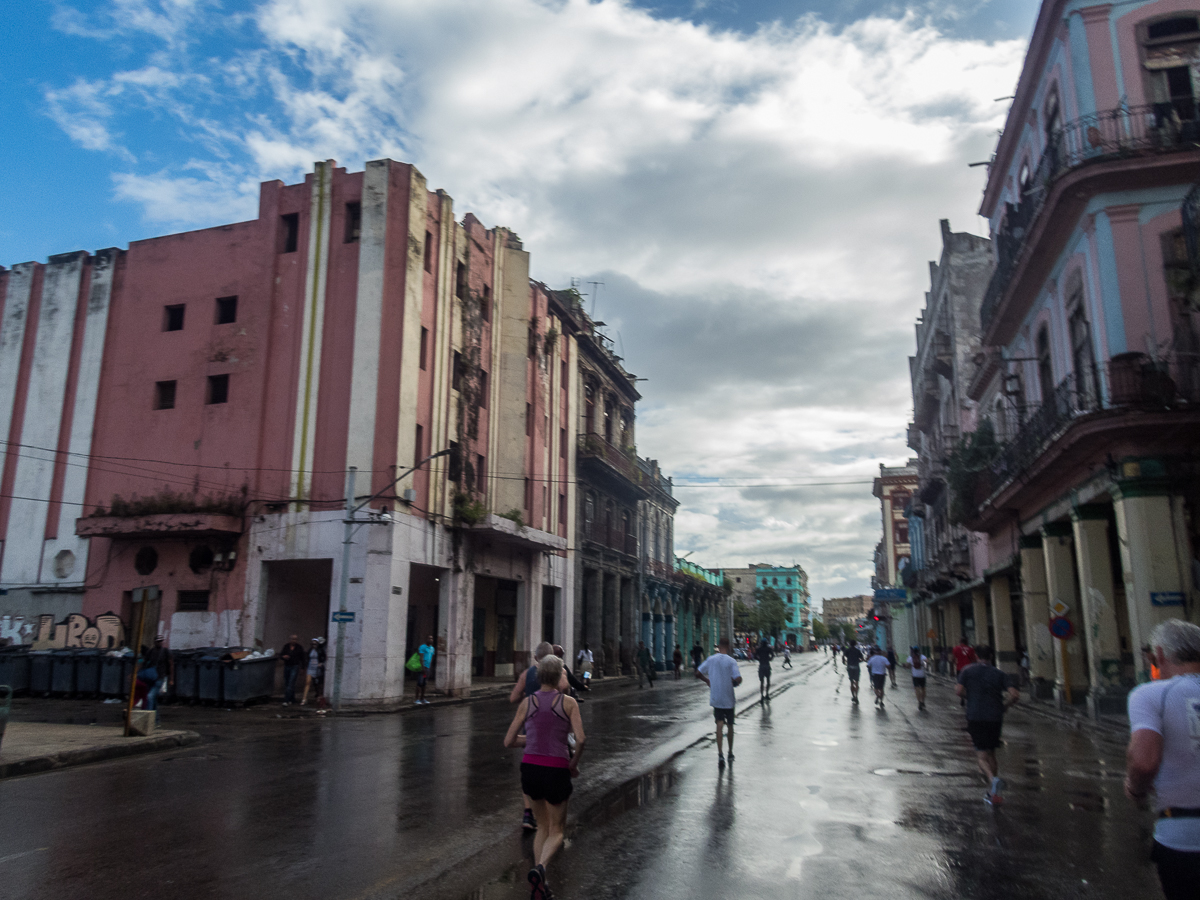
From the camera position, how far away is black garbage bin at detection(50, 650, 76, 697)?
2338 centimetres

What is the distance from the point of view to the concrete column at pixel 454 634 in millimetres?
27562

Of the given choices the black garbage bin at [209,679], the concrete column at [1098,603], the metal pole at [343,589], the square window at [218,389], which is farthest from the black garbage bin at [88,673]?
the concrete column at [1098,603]

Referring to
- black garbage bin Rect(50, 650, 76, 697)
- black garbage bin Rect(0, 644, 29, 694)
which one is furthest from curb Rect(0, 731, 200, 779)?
black garbage bin Rect(0, 644, 29, 694)

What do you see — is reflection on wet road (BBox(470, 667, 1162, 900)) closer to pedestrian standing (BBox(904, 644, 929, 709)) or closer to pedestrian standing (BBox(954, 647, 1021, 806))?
pedestrian standing (BBox(954, 647, 1021, 806))

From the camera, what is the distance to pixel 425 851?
6.96 m

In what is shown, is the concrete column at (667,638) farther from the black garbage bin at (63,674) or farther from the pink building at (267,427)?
the black garbage bin at (63,674)

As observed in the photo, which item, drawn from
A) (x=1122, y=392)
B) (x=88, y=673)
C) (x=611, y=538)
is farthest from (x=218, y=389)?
(x=1122, y=392)

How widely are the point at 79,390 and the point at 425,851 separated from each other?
92.1ft

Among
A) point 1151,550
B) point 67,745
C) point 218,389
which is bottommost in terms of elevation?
point 67,745

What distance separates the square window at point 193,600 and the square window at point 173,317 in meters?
8.87

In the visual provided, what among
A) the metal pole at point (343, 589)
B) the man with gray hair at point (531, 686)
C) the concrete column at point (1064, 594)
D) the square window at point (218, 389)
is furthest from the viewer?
the square window at point (218, 389)

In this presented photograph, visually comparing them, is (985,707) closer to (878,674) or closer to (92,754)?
(92,754)

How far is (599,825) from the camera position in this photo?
26.5 ft

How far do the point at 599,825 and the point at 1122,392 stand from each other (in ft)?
43.2
